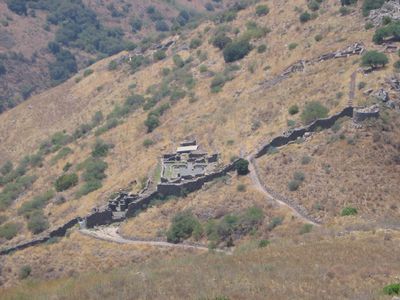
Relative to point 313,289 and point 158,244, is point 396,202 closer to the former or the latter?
point 158,244

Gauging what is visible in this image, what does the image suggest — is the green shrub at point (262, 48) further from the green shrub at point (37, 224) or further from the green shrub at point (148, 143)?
the green shrub at point (37, 224)

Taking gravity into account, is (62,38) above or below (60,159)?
below

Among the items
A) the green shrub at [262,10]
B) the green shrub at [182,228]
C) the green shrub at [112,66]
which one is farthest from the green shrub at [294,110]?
the green shrub at [112,66]

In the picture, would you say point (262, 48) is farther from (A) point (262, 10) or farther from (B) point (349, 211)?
(B) point (349, 211)

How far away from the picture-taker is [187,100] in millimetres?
77688

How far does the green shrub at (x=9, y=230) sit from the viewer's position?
6137 centimetres

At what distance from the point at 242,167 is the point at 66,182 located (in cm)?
2190

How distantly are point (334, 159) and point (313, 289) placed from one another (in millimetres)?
21703

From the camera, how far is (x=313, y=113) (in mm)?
56500

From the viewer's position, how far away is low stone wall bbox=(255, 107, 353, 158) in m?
53.7

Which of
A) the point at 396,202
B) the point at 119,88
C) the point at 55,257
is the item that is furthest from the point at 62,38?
the point at 396,202

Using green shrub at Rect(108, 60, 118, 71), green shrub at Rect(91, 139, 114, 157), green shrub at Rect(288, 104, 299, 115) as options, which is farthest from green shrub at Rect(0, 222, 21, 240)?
green shrub at Rect(108, 60, 118, 71)

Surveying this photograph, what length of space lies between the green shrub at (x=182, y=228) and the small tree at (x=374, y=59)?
65.9ft

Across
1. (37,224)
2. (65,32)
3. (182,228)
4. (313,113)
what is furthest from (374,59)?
(65,32)
